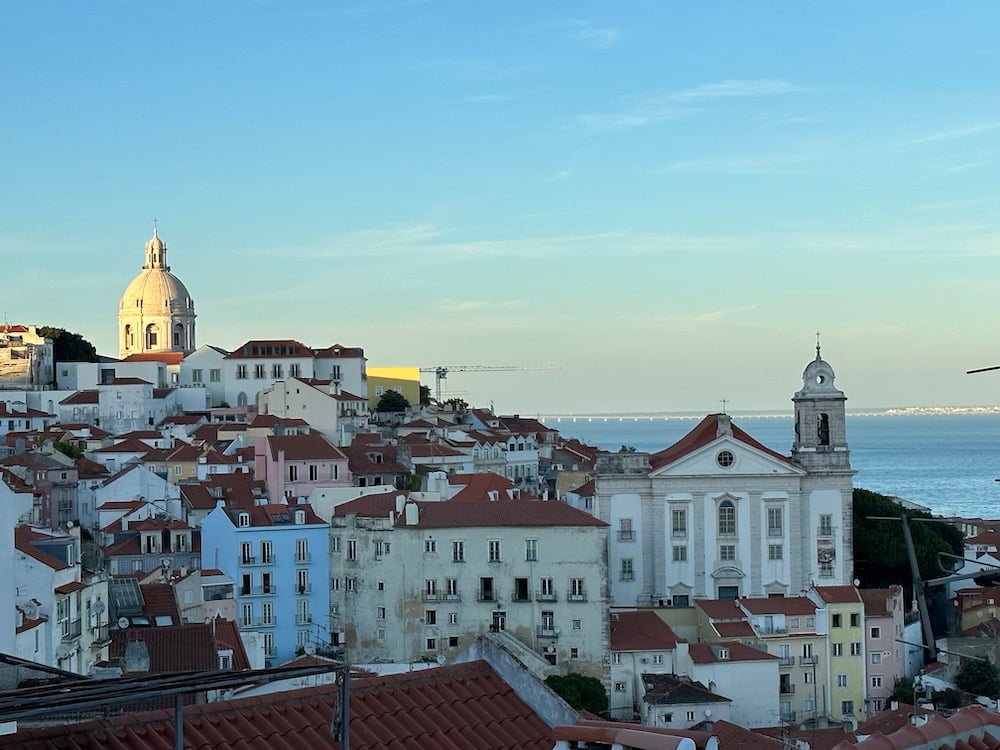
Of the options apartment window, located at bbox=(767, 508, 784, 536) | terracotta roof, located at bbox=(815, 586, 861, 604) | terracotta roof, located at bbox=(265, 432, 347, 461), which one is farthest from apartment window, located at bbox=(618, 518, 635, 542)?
terracotta roof, located at bbox=(265, 432, 347, 461)

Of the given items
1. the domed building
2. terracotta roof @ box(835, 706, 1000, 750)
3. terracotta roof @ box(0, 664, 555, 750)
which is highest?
the domed building

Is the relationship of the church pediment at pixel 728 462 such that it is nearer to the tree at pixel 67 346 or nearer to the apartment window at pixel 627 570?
the apartment window at pixel 627 570

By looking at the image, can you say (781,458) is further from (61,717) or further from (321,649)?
(61,717)

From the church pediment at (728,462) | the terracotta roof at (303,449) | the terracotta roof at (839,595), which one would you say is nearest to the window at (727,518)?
the church pediment at (728,462)

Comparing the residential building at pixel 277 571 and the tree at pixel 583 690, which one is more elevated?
the residential building at pixel 277 571

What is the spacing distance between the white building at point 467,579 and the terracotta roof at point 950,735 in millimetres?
32524

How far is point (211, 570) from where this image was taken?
3950cm

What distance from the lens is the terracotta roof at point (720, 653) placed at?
1423 inches

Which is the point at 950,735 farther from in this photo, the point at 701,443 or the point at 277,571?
the point at 701,443

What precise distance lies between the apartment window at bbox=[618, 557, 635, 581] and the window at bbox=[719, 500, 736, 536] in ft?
9.05

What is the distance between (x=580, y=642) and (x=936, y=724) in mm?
32533

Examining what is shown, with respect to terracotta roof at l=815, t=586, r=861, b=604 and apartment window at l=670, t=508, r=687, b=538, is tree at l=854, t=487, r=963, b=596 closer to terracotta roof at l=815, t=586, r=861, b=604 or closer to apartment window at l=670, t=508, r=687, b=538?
apartment window at l=670, t=508, r=687, b=538

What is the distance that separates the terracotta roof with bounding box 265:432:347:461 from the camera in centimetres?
5438

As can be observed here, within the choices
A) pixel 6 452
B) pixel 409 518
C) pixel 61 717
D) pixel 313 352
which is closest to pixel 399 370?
pixel 313 352
